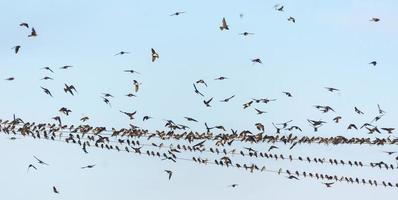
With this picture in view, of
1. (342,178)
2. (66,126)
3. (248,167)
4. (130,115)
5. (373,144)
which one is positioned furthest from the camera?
(342,178)

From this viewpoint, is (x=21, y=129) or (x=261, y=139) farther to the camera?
(x=261, y=139)

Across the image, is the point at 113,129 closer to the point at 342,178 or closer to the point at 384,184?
the point at 342,178

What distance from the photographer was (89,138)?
5444 centimetres

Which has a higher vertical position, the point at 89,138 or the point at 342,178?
the point at 342,178

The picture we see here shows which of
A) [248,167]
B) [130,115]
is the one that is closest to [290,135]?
[248,167]

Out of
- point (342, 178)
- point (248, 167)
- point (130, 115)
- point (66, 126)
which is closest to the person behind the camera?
point (130, 115)

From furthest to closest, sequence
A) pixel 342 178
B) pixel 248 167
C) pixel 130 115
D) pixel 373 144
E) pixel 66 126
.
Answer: pixel 342 178 < pixel 248 167 < pixel 373 144 < pixel 66 126 < pixel 130 115

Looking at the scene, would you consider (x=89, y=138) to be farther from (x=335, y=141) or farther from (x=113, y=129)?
(x=335, y=141)

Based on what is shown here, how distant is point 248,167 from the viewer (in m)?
61.5

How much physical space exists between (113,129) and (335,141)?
46.8ft

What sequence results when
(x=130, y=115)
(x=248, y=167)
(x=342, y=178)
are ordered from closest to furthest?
(x=130, y=115) < (x=248, y=167) < (x=342, y=178)

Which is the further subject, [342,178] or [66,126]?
[342,178]

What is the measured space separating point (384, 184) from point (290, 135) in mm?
17958

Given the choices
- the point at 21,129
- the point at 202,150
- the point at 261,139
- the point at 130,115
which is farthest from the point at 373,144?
the point at 21,129
